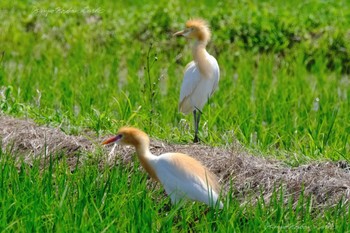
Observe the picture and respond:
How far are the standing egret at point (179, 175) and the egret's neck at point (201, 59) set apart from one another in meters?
1.11

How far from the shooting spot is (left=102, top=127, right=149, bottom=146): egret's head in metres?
4.51

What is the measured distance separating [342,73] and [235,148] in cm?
331

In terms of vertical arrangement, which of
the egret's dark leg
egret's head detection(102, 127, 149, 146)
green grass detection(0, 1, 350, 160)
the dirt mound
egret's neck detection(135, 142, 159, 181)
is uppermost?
egret's head detection(102, 127, 149, 146)

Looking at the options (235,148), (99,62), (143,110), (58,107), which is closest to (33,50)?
(99,62)

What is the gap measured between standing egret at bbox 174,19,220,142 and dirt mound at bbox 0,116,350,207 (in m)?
0.44

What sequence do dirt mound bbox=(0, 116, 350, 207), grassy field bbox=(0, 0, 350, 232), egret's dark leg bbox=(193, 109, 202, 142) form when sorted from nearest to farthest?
grassy field bbox=(0, 0, 350, 232) < dirt mound bbox=(0, 116, 350, 207) < egret's dark leg bbox=(193, 109, 202, 142)

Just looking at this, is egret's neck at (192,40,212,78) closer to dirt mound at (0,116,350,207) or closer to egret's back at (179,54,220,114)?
egret's back at (179,54,220,114)

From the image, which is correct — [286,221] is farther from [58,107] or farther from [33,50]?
[33,50]

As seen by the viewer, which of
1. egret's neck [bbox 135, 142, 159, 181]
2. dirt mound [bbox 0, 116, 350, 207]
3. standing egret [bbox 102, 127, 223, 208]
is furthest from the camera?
dirt mound [bbox 0, 116, 350, 207]

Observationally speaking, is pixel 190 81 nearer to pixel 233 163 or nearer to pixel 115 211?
pixel 233 163

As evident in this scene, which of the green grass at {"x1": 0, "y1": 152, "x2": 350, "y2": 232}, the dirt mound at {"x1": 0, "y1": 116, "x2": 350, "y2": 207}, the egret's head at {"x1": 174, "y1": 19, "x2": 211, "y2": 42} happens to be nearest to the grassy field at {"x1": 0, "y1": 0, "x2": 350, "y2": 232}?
the green grass at {"x1": 0, "y1": 152, "x2": 350, "y2": 232}

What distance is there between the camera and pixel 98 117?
5.56 metres

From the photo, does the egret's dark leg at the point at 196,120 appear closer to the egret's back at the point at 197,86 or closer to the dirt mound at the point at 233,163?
the egret's back at the point at 197,86

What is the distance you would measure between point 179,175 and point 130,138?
13.9 inches
